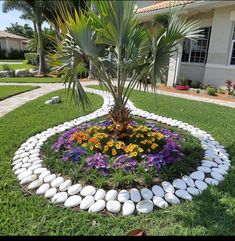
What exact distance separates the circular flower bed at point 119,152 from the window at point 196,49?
32.7ft

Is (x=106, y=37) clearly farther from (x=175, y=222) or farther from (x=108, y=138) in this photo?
(x=175, y=222)

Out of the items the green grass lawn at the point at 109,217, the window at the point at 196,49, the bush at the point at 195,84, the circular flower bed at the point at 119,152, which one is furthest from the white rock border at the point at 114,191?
the window at the point at 196,49

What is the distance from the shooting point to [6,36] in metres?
45.5

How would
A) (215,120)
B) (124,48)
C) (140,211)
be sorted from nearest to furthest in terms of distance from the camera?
(140,211) < (124,48) < (215,120)

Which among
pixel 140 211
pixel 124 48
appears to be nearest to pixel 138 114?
pixel 124 48

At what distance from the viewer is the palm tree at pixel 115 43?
135 inches

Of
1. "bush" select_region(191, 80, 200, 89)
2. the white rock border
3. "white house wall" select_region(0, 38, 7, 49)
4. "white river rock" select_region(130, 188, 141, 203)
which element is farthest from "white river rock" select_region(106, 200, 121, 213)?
"white house wall" select_region(0, 38, 7, 49)

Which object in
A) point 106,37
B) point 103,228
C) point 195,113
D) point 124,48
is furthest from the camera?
point 195,113

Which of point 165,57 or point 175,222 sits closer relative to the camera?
point 175,222

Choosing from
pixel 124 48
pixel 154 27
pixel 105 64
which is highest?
pixel 154 27

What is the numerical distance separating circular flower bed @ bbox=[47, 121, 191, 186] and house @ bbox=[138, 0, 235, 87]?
6766 mm

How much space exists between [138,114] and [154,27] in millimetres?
3791

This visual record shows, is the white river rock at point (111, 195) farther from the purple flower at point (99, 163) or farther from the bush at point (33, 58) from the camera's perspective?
the bush at point (33, 58)

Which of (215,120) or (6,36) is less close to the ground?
(6,36)
